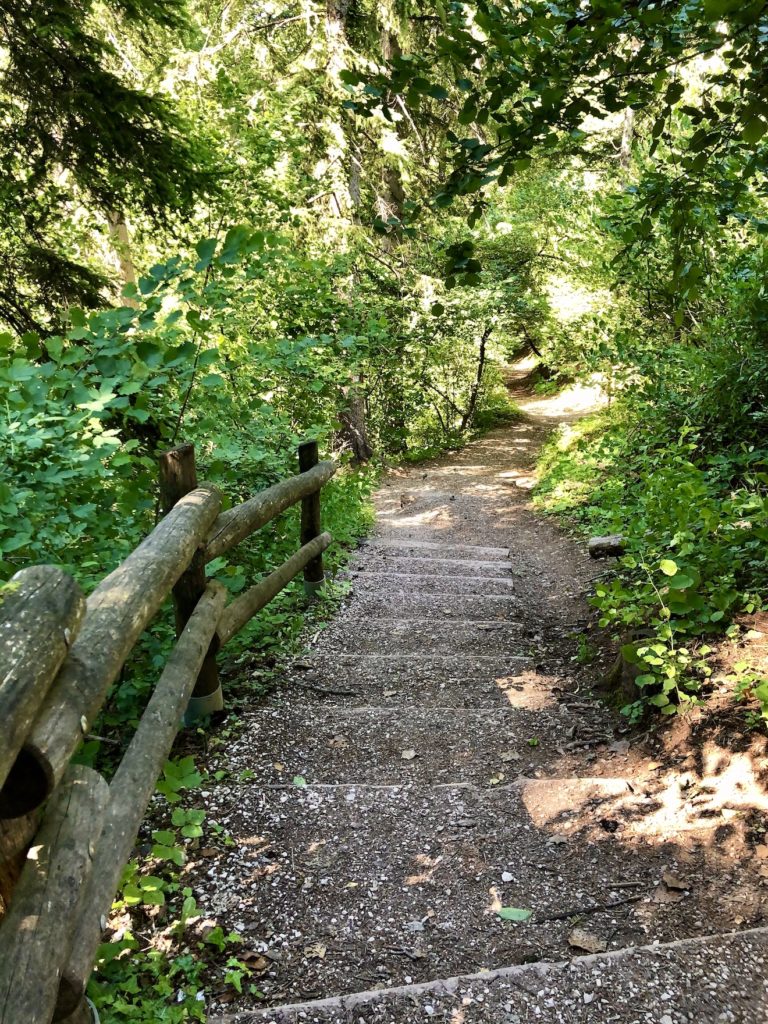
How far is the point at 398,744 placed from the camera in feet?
12.6

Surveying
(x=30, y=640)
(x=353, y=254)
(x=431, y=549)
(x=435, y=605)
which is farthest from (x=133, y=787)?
(x=353, y=254)

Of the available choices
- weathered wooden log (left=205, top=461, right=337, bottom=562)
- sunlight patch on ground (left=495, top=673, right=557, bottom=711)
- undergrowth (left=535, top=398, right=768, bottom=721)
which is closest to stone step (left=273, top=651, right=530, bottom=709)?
sunlight patch on ground (left=495, top=673, right=557, bottom=711)

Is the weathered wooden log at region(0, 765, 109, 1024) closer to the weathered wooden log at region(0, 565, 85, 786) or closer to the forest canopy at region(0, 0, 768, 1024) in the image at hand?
the weathered wooden log at region(0, 565, 85, 786)

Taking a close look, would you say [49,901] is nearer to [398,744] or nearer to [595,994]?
[595,994]

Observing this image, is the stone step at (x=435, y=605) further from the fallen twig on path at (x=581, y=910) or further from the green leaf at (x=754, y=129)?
the green leaf at (x=754, y=129)

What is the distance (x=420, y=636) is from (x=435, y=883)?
2957 mm

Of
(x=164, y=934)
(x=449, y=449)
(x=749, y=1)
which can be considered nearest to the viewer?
(x=749, y=1)

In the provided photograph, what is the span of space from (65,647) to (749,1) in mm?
2302

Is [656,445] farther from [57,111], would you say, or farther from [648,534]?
[57,111]

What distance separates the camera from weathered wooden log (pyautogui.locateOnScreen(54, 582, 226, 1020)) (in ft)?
5.63

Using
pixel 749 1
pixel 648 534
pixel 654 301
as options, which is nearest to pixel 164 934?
pixel 749 1

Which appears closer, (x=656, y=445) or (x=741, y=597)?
(x=741, y=597)

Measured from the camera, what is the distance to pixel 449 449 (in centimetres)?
1730

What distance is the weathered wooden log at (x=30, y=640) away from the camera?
142cm
